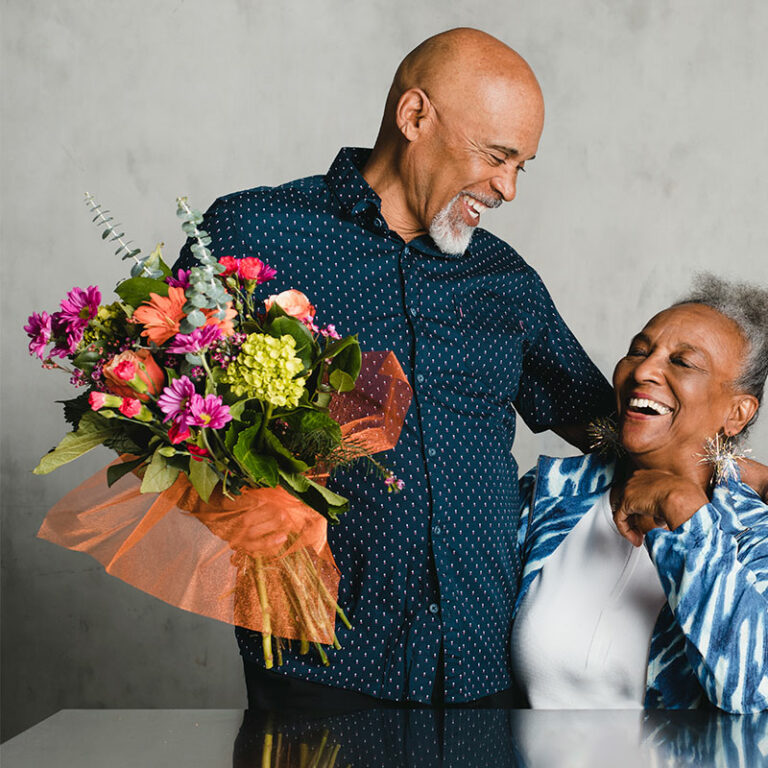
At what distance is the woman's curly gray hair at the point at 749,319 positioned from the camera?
236cm

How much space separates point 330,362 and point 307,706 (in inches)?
32.7

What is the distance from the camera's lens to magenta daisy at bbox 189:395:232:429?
1.42 metres

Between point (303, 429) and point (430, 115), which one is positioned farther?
point (430, 115)

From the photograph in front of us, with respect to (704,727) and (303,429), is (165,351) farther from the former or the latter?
(704,727)

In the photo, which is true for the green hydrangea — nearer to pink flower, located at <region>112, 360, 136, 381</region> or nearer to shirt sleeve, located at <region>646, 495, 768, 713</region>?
pink flower, located at <region>112, 360, 136, 381</region>

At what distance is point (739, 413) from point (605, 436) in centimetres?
31

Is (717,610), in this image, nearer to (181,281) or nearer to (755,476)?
(755,476)

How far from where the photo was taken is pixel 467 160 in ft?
7.39

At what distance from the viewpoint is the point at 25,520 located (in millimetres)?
3857

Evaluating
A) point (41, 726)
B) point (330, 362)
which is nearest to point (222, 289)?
point (330, 362)

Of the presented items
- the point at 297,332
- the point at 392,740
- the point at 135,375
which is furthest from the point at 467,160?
the point at 392,740

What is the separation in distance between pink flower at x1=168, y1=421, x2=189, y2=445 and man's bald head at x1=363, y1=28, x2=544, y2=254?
1.02 m

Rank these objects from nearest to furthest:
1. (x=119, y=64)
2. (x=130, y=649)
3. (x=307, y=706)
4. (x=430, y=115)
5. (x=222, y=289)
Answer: (x=222, y=289) → (x=307, y=706) → (x=430, y=115) → (x=119, y=64) → (x=130, y=649)

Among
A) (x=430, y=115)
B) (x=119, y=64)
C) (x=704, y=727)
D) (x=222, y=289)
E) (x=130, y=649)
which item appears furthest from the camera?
(x=130, y=649)
